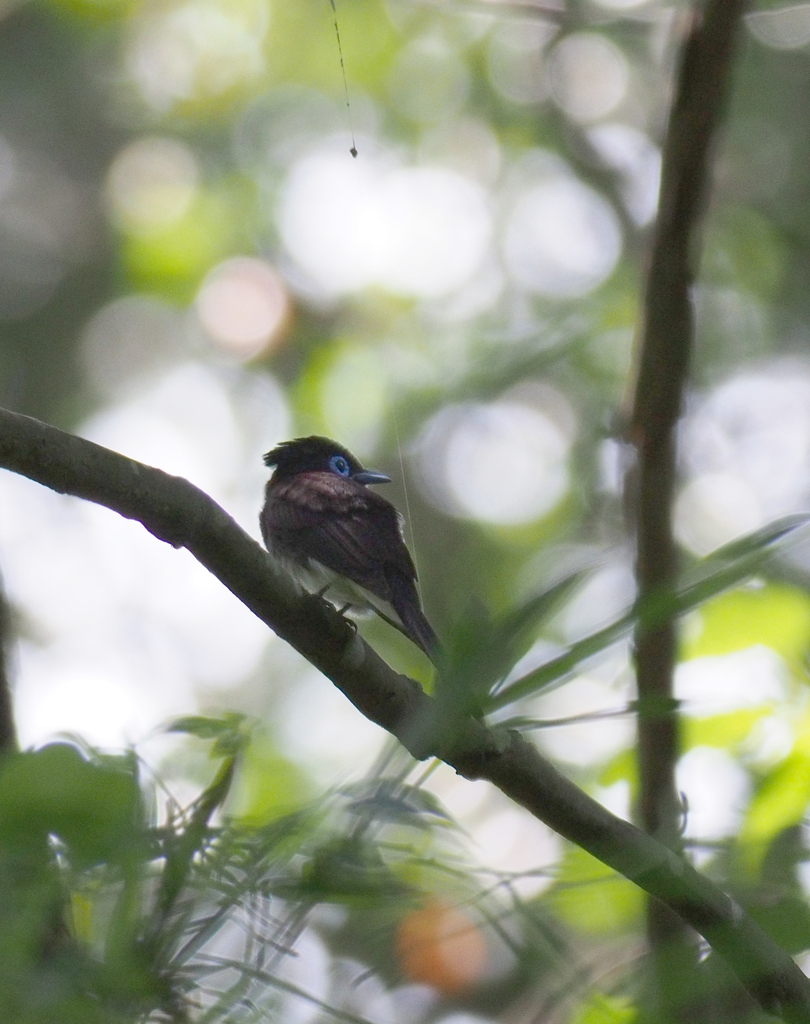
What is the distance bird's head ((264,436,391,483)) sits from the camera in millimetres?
4926

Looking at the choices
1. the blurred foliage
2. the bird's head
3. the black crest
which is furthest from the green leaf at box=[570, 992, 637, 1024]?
the black crest

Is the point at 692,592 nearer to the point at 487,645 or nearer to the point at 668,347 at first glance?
the point at 487,645

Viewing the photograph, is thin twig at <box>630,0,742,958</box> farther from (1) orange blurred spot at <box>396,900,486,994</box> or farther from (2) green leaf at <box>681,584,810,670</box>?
(1) orange blurred spot at <box>396,900,486,994</box>

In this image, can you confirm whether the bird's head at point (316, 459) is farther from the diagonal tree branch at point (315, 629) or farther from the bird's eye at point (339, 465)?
the diagonal tree branch at point (315, 629)

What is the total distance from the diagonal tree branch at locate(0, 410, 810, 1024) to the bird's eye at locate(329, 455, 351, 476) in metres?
2.71

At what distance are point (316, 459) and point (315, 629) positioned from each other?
2906 mm

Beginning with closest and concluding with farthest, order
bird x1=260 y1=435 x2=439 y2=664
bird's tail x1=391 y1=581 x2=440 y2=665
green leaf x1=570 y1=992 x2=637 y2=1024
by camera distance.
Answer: green leaf x1=570 y1=992 x2=637 y2=1024
bird's tail x1=391 y1=581 x2=440 y2=665
bird x1=260 y1=435 x2=439 y2=664

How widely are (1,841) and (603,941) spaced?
95.0 inches

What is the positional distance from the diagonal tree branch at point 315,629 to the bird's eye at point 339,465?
2.71 metres

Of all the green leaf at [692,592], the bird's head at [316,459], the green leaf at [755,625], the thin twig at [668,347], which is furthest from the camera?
the bird's head at [316,459]

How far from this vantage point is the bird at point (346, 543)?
12.8 feet

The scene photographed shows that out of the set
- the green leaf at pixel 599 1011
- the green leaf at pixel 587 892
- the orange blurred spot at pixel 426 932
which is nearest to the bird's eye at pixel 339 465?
the green leaf at pixel 587 892

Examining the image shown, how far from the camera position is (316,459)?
507 centimetres

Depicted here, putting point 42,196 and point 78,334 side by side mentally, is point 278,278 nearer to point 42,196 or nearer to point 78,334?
point 78,334
